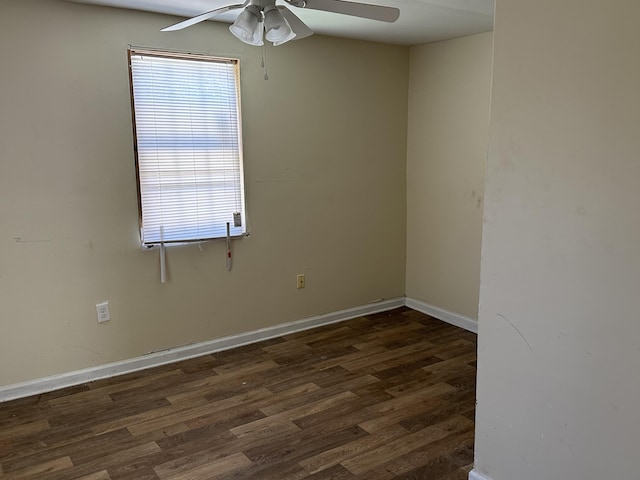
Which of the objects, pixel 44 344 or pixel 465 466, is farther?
pixel 44 344

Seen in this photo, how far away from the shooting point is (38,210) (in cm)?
301

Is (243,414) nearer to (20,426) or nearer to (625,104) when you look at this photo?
(20,426)

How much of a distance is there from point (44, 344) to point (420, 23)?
10.1 ft

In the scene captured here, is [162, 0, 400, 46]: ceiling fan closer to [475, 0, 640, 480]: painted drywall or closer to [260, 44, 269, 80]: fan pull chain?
[475, 0, 640, 480]: painted drywall

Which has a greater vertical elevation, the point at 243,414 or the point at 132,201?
the point at 132,201

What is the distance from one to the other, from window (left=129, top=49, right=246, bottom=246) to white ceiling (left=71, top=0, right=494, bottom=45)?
316mm

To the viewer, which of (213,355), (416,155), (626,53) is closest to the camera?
(626,53)

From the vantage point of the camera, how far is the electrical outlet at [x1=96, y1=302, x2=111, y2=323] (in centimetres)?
327

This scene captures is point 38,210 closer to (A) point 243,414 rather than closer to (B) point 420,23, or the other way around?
(A) point 243,414

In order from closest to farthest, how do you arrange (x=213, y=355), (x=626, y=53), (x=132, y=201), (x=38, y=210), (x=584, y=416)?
1. (x=626, y=53)
2. (x=584, y=416)
3. (x=38, y=210)
4. (x=132, y=201)
5. (x=213, y=355)

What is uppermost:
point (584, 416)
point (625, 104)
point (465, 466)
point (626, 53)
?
point (626, 53)

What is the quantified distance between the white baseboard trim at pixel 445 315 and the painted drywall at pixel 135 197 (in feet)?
0.84

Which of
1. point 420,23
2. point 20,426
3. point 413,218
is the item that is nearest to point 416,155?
point 413,218

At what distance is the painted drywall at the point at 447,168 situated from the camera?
3.84 meters
